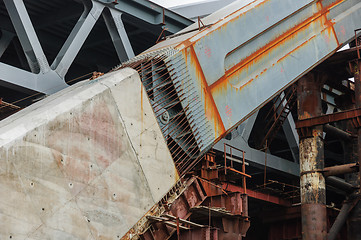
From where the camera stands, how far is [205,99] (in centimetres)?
1365

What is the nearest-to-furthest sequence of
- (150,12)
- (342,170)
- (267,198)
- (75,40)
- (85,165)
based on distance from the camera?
(85,165)
(75,40)
(150,12)
(342,170)
(267,198)

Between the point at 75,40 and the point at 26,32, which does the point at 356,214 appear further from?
the point at 26,32

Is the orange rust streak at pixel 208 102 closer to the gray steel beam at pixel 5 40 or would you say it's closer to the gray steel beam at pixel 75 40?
the gray steel beam at pixel 75 40

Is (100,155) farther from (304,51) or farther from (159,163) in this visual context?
(304,51)

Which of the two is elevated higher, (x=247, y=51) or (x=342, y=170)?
(x=342, y=170)

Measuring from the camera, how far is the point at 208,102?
13.7 m

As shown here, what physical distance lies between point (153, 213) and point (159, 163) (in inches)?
38.3

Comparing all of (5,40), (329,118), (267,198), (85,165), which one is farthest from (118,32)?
(267,198)

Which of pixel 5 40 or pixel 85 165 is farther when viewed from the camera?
pixel 5 40

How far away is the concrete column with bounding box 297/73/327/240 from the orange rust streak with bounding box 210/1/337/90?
13.2 feet

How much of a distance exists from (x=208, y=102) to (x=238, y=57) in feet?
6.74

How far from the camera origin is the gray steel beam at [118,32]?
18891mm

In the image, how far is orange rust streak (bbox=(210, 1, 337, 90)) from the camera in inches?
572

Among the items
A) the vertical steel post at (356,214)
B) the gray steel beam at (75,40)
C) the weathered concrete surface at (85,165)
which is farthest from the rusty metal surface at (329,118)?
the weathered concrete surface at (85,165)
